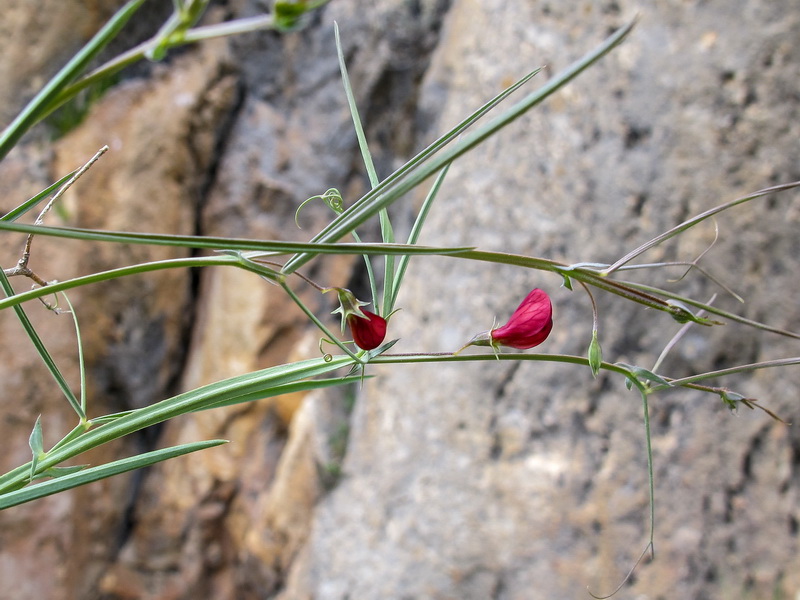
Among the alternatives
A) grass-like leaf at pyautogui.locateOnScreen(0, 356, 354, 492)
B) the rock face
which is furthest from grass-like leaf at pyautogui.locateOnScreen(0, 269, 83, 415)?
the rock face

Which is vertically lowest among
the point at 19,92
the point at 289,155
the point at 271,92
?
the point at 289,155

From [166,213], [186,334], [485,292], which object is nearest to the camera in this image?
[485,292]

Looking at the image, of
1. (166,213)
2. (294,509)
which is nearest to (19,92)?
(166,213)

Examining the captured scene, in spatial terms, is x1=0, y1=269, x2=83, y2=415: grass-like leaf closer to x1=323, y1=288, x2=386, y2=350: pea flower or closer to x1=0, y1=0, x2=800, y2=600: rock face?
x1=323, y1=288, x2=386, y2=350: pea flower

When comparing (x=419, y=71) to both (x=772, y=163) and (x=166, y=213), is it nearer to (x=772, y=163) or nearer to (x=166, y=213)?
(x=166, y=213)

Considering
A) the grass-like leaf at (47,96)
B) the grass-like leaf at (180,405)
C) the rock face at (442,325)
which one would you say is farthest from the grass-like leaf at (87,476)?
the rock face at (442,325)

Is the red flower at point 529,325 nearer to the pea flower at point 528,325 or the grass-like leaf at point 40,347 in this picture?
the pea flower at point 528,325
